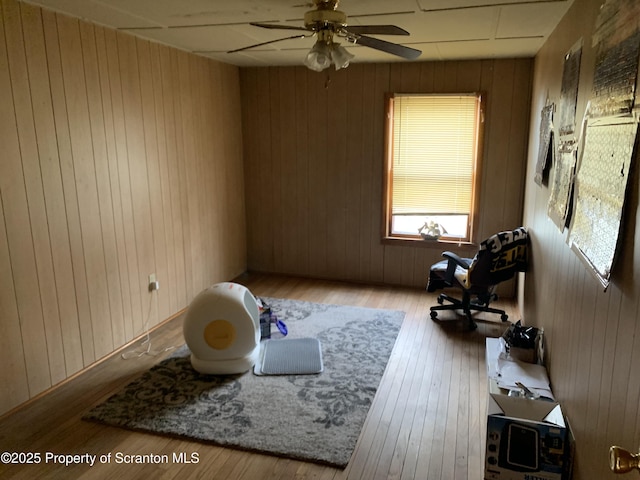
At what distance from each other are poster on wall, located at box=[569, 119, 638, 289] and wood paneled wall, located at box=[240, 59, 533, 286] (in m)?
2.72

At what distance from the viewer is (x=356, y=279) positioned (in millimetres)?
5336

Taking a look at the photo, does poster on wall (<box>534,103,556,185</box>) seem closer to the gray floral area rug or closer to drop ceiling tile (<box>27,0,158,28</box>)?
the gray floral area rug

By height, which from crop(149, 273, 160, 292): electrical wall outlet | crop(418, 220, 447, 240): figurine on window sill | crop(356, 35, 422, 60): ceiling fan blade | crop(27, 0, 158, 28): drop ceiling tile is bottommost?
crop(149, 273, 160, 292): electrical wall outlet

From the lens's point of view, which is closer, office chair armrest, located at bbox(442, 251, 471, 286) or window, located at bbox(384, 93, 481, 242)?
office chair armrest, located at bbox(442, 251, 471, 286)

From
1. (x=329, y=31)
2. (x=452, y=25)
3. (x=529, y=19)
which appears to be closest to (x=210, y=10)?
(x=329, y=31)

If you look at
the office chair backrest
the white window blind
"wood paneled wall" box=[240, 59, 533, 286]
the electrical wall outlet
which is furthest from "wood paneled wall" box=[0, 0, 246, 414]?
the office chair backrest

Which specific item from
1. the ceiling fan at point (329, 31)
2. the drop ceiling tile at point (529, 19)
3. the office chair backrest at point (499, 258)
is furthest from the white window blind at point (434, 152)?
the ceiling fan at point (329, 31)

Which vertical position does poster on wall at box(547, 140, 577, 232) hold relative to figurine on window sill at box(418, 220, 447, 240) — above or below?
above

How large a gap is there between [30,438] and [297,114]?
3713 millimetres

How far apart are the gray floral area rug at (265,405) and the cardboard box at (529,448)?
2.33 ft

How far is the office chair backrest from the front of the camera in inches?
149

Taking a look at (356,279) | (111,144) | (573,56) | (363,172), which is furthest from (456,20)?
(356,279)

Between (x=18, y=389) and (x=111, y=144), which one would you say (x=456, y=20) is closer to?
(x=111, y=144)

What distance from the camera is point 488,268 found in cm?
382
